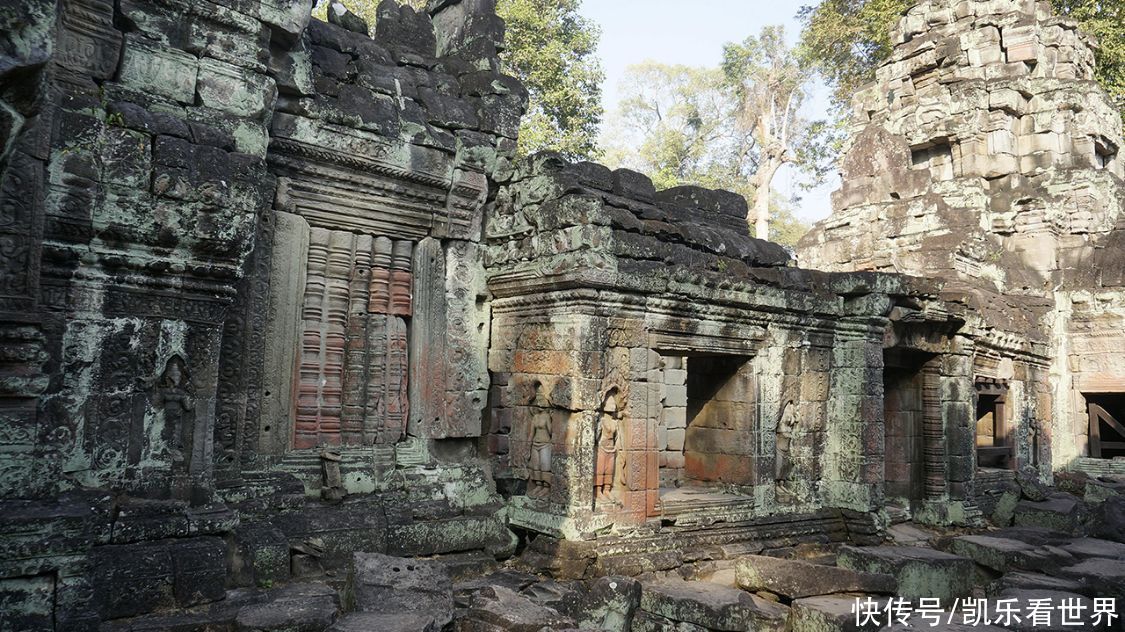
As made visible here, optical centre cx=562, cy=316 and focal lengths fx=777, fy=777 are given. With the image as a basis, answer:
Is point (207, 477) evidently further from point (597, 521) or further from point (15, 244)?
point (597, 521)

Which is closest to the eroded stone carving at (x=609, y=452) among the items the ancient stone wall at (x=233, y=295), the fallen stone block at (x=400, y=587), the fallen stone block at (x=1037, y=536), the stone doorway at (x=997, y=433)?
the ancient stone wall at (x=233, y=295)

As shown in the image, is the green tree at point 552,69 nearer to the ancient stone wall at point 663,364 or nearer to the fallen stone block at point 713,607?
the ancient stone wall at point 663,364

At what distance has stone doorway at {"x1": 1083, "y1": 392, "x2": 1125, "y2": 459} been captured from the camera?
13164mm

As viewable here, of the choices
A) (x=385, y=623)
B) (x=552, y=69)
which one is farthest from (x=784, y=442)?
(x=552, y=69)

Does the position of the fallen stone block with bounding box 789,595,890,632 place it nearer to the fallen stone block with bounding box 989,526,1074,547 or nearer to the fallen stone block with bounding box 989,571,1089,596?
the fallen stone block with bounding box 989,571,1089,596

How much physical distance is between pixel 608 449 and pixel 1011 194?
38.4 ft

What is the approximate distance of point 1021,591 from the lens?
584 cm

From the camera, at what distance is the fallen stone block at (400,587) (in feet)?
13.9

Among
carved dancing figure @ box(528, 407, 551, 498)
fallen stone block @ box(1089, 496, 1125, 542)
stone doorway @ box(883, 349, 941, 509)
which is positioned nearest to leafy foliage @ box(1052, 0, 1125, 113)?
stone doorway @ box(883, 349, 941, 509)

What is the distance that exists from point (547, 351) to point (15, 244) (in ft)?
11.5

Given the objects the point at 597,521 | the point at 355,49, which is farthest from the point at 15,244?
the point at 597,521

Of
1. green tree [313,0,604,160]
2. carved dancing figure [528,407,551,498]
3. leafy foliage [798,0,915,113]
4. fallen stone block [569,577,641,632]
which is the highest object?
leafy foliage [798,0,915,113]

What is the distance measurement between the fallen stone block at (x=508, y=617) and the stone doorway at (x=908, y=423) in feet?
19.6

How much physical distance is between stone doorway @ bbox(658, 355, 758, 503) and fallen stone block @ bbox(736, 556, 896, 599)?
3.62 ft
